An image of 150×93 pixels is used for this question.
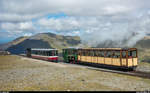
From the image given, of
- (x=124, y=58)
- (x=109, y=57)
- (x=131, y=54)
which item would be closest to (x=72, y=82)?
(x=124, y=58)

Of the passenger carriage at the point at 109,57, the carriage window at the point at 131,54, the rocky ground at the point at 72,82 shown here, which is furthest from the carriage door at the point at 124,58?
the rocky ground at the point at 72,82

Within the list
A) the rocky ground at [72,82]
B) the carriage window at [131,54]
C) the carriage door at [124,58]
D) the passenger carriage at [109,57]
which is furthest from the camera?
the carriage window at [131,54]

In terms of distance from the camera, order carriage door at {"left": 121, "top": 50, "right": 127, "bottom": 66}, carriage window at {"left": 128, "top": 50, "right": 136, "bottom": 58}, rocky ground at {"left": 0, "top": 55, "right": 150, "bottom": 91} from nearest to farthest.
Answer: rocky ground at {"left": 0, "top": 55, "right": 150, "bottom": 91} < carriage door at {"left": 121, "top": 50, "right": 127, "bottom": 66} < carriage window at {"left": 128, "top": 50, "right": 136, "bottom": 58}

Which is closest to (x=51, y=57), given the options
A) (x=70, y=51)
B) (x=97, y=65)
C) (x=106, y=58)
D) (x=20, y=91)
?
(x=70, y=51)

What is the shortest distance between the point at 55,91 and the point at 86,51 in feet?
65.4

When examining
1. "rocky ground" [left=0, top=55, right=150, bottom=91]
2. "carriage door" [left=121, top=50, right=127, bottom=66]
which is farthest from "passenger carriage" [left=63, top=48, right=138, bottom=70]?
"rocky ground" [left=0, top=55, right=150, bottom=91]

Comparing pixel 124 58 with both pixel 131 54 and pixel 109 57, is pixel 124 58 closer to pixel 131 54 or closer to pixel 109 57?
pixel 131 54

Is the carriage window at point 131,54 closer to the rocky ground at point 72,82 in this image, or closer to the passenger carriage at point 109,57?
the passenger carriage at point 109,57

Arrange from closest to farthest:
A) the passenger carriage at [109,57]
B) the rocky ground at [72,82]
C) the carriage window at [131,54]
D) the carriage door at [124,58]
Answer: the rocky ground at [72,82]
the carriage door at [124,58]
the passenger carriage at [109,57]
the carriage window at [131,54]

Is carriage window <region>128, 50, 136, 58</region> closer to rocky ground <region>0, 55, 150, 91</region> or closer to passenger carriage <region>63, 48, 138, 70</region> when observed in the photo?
passenger carriage <region>63, 48, 138, 70</region>

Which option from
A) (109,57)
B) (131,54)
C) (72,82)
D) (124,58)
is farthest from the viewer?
(109,57)

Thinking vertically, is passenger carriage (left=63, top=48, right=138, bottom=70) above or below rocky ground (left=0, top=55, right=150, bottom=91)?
above

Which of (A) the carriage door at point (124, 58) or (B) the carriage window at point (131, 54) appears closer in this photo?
(A) the carriage door at point (124, 58)

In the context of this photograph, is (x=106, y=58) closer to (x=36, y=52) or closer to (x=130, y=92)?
(x=130, y=92)
